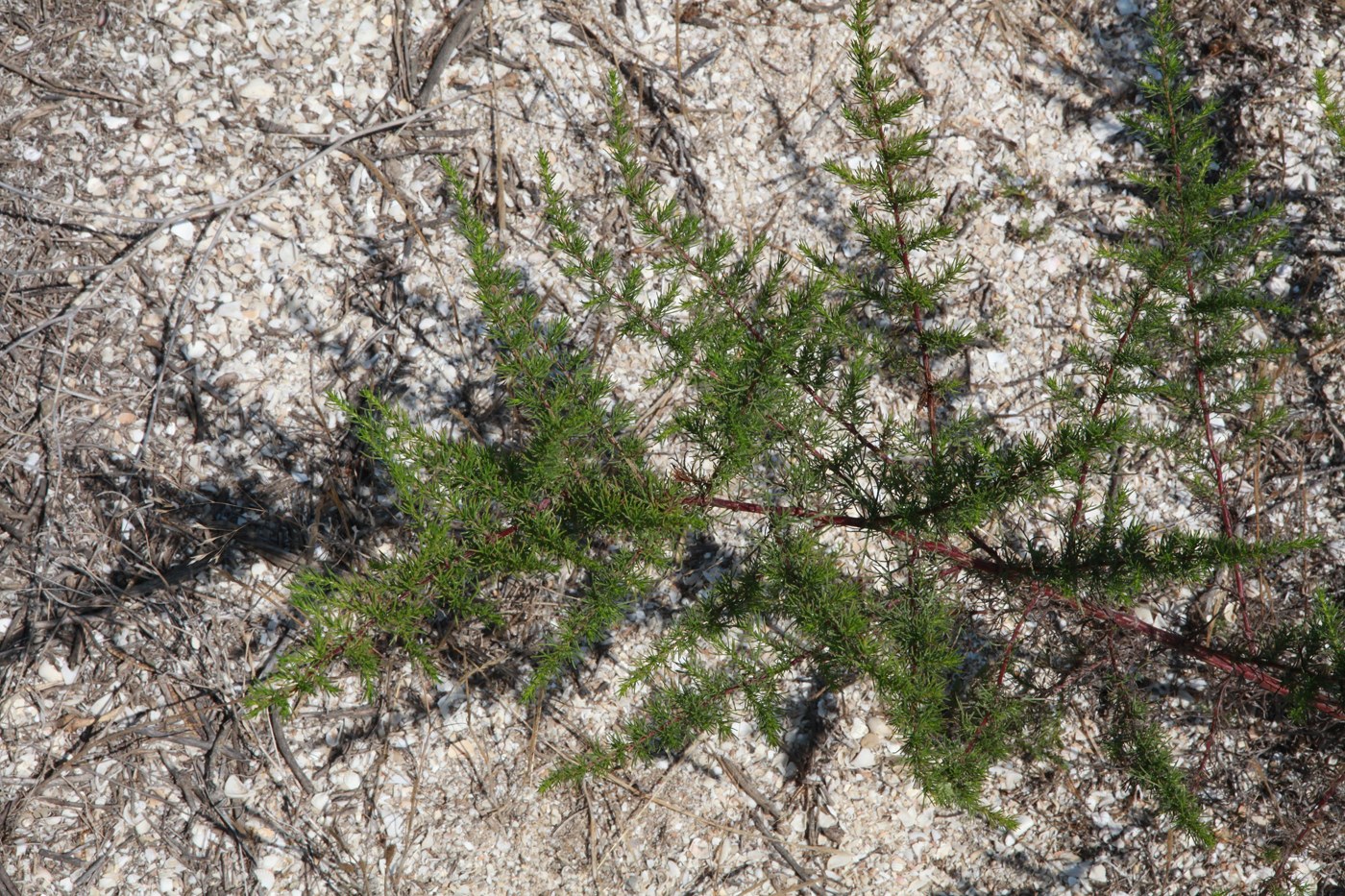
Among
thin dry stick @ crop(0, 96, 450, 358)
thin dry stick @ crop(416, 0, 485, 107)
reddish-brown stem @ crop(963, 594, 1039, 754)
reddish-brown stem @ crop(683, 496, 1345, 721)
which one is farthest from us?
thin dry stick @ crop(416, 0, 485, 107)

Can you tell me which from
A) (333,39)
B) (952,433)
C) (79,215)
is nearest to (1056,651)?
(952,433)

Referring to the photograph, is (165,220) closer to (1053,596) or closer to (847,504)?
(847,504)

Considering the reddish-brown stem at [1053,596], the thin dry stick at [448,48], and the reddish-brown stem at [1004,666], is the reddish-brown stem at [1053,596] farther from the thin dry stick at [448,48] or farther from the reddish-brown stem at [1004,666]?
the thin dry stick at [448,48]

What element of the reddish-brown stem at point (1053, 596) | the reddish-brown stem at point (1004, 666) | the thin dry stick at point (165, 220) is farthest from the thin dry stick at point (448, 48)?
the reddish-brown stem at point (1004, 666)

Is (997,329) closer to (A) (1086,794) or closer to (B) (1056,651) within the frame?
(B) (1056,651)

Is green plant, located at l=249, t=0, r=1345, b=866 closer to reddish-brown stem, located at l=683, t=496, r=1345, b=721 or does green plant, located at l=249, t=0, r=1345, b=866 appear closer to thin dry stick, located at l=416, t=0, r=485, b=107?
reddish-brown stem, located at l=683, t=496, r=1345, b=721

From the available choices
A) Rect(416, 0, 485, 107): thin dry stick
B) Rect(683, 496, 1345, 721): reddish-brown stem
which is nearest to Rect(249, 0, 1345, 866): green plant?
Rect(683, 496, 1345, 721): reddish-brown stem

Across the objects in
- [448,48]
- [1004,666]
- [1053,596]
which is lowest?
[1004,666]

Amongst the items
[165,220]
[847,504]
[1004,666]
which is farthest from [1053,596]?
[165,220]
